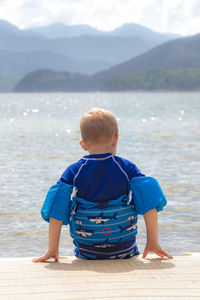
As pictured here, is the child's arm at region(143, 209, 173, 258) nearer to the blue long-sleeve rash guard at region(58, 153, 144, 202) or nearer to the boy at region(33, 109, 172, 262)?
the boy at region(33, 109, 172, 262)

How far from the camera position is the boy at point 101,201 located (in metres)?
3.56

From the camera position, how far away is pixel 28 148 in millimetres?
19766

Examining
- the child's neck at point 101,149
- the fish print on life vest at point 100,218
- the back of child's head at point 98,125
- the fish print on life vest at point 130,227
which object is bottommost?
the fish print on life vest at point 130,227

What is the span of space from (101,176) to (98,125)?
36 cm

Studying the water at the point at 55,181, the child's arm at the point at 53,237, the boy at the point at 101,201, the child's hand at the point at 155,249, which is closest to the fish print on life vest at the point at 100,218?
the boy at the point at 101,201

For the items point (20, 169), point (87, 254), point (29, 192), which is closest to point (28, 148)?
point (20, 169)

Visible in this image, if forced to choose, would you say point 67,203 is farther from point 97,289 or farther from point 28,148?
point 28,148

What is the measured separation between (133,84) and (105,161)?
193 m

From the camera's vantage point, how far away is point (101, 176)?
358cm

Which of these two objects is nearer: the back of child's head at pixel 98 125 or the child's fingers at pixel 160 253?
the back of child's head at pixel 98 125

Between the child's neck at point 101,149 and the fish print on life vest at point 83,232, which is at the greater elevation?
the child's neck at point 101,149

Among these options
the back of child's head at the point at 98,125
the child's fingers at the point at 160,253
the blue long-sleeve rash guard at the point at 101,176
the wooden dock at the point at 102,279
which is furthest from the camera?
the child's fingers at the point at 160,253

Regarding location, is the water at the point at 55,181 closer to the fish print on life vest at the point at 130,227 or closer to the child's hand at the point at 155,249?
the child's hand at the point at 155,249

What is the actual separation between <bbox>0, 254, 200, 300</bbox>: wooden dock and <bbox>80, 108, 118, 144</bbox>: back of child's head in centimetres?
87
